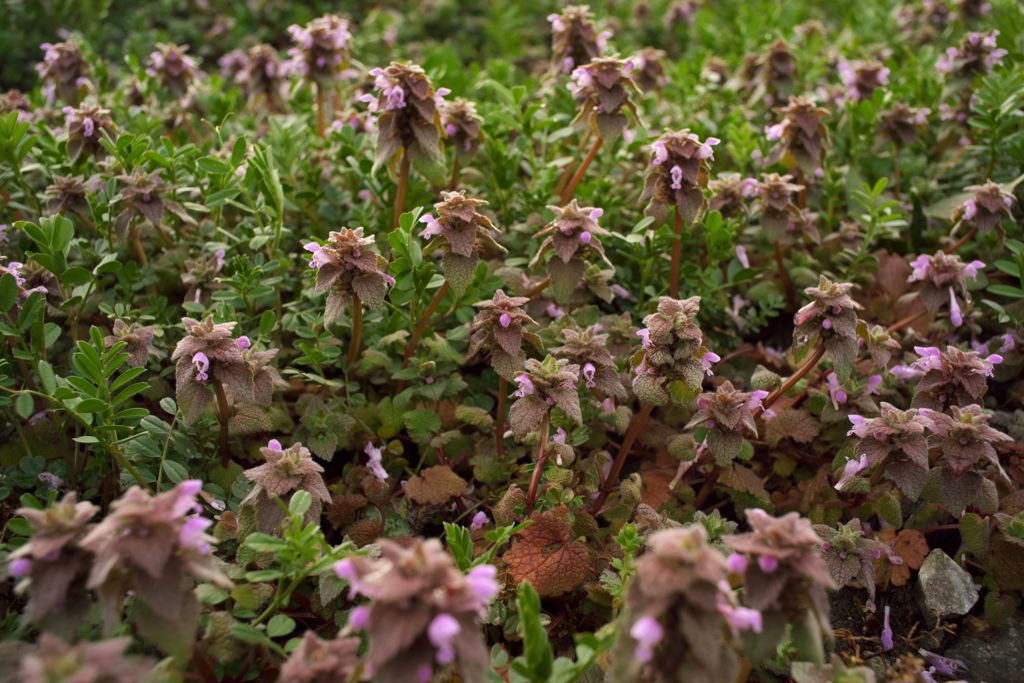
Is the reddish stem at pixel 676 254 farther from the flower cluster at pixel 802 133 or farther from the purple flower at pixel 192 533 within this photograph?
the purple flower at pixel 192 533

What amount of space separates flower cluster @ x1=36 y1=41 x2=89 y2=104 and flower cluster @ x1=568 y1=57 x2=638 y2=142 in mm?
2173

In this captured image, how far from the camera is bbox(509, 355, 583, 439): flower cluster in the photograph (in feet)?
7.04

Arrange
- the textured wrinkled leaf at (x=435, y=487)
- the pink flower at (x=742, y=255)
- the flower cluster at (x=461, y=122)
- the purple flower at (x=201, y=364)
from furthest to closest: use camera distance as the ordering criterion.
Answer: the pink flower at (x=742, y=255) < the flower cluster at (x=461, y=122) < the textured wrinkled leaf at (x=435, y=487) < the purple flower at (x=201, y=364)

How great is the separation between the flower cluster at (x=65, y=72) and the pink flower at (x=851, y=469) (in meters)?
3.32

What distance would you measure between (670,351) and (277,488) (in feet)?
3.44

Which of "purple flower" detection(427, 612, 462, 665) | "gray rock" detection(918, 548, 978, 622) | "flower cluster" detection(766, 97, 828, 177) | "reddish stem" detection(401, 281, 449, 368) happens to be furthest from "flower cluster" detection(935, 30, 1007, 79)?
"purple flower" detection(427, 612, 462, 665)

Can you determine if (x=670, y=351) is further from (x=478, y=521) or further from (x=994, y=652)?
(x=994, y=652)

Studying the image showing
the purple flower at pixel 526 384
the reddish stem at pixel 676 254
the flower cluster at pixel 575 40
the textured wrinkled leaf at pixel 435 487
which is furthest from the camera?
the flower cluster at pixel 575 40

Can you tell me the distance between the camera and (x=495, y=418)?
9.04 feet

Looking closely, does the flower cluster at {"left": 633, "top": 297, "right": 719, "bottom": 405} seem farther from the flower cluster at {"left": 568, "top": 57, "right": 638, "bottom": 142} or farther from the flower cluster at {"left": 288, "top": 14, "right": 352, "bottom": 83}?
the flower cluster at {"left": 288, "top": 14, "right": 352, "bottom": 83}

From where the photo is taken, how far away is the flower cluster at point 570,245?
2.40 m

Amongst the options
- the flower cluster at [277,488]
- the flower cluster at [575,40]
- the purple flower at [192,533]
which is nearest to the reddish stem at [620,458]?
the flower cluster at [277,488]

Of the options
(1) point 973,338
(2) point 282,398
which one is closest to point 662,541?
(2) point 282,398

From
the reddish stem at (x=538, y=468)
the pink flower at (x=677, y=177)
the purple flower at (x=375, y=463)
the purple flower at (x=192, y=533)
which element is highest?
the pink flower at (x=677, y=177)
